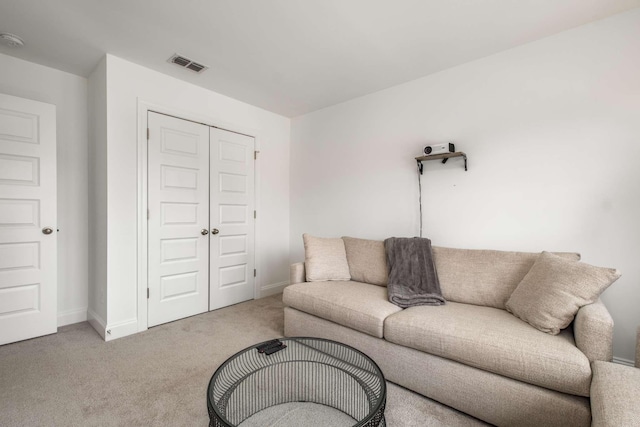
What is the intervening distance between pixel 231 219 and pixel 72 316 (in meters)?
1.79

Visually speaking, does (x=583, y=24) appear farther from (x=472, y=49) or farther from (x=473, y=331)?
(x=473, y=331)

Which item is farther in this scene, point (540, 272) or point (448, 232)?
point (448, 232)

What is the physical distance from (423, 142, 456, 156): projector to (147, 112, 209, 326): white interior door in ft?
7.61

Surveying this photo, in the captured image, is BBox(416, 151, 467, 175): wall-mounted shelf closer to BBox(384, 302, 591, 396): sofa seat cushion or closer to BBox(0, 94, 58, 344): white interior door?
BBox(384, 302, 591, 396): sofa seat cushion

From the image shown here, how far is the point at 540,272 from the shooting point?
1.84 m

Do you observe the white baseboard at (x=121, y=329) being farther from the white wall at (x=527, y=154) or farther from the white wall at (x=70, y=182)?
the white wall at (x=527, y=154)

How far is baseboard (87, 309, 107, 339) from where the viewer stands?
257cm

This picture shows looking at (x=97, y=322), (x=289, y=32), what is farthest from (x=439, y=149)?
(x=97, y=322)

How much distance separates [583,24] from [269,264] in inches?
150

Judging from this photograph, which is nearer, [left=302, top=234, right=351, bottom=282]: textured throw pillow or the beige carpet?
the beige carpet

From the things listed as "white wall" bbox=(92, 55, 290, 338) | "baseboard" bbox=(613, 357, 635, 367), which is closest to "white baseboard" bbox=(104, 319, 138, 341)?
"white wall" bbox=(92, 55, 290, 338)

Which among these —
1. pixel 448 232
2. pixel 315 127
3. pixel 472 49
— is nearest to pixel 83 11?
pixel 315 127

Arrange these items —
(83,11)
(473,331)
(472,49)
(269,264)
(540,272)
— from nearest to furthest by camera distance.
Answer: (473,331) < (540,272) < (83,11) < (472,49) < (269,264)

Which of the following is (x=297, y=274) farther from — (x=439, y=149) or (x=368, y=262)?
(x=439, y=149)
